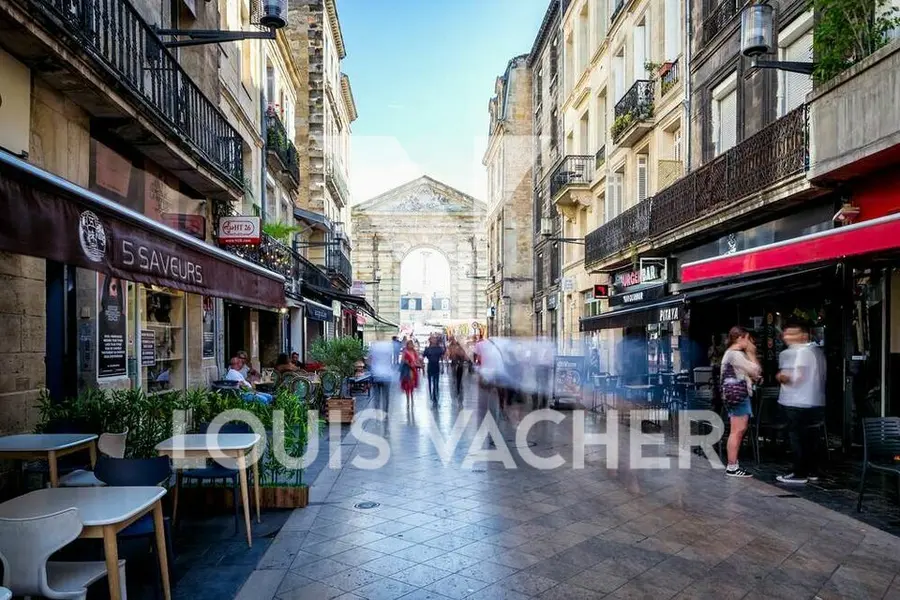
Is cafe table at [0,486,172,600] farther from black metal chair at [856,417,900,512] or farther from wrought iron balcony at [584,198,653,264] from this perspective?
wrought iron balcony at [584,198,653,264]

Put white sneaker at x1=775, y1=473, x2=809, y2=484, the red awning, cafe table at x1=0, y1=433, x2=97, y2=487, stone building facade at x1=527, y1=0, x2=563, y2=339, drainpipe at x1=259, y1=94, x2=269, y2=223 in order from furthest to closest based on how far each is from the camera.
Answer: stone building facade at x1=527, y1=0, x2=563, y2=339 → drainpipe at x1=259, y1=94, x2=269, y2=223 → white sneaker at x1=775, y1=473, x2=809, y2=484 → the red awning → cafe table at x1=0, y1=433, x2=97, y2=487

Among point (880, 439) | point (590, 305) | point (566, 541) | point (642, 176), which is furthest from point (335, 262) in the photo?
point (880, 439)

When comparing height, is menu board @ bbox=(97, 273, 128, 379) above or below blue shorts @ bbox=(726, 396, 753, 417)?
above

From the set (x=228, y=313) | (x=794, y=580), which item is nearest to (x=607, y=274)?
(x=228, y=313)

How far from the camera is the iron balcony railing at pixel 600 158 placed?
22.2m

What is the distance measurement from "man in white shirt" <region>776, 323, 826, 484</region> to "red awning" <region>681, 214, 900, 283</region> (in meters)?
1.21

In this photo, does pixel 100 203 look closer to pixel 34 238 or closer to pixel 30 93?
pixel 34 238

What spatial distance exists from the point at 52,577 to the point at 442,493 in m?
4.19

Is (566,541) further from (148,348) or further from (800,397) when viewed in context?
(148,348)

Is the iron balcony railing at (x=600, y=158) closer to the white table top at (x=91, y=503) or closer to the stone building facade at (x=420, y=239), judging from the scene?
the white table top at (x=91, y=503)

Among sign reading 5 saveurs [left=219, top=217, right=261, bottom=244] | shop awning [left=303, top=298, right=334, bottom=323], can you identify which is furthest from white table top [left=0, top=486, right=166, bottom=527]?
shop awning [left=303, top=298, right=334, bottom=323]

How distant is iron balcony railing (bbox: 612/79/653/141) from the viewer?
17953 millimetres

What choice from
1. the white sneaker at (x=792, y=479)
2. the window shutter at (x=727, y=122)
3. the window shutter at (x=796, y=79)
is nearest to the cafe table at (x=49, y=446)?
the white sneaker at (x=792, y=479)

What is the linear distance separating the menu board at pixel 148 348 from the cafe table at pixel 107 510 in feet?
21.3
